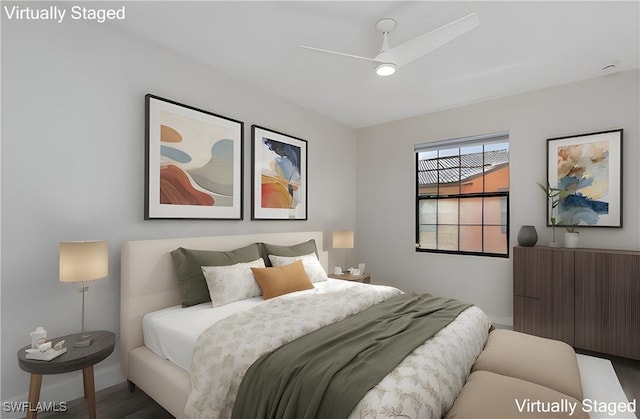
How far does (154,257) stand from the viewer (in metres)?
2.46

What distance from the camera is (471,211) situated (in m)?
4.08

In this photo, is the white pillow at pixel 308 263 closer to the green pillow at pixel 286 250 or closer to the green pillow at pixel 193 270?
the green pillow at pixel 286 250

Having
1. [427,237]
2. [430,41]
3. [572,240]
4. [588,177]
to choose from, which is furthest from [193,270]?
[588,177]

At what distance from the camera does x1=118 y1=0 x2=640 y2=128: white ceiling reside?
86.6 inches

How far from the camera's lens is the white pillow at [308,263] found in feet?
10.1

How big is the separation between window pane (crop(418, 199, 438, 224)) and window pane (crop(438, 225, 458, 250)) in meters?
0.16

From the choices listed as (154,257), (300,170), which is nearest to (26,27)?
(154,257)

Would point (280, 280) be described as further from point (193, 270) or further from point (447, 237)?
point (447, 237)

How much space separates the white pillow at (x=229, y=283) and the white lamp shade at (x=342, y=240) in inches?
64.0

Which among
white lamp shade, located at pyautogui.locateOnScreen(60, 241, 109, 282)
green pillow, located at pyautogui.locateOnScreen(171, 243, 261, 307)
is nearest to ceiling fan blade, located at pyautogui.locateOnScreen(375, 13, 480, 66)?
green pillow, located at pyautogui.locateOnScreen(171, 243, 261, 307)

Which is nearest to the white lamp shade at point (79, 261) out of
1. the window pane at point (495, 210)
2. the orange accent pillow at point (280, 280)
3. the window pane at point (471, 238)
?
the orange accent pillow at point (280, 280)

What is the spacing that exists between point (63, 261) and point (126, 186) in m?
0.79

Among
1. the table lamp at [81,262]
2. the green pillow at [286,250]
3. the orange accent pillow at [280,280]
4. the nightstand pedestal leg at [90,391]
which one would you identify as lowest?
the nightstand pedestal leg at [90,391]

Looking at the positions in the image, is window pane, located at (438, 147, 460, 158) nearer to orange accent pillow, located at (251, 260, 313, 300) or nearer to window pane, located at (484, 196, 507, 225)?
window pane, located at (484, 196, 507, 225)
